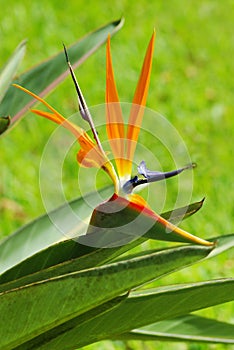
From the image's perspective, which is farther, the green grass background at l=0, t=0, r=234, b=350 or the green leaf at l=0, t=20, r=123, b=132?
the green grass background at l=0, t=0, r=234, b=350

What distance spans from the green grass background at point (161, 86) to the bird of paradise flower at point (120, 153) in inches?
50.3

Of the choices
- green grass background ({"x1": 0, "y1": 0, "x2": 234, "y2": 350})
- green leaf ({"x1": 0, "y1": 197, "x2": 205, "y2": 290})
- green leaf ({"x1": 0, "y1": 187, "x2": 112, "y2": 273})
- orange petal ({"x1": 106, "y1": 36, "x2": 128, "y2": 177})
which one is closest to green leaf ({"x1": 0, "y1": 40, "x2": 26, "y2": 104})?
green leaf ({"x1": 0, "y1": 187, "x2": 112, "y2": 273})

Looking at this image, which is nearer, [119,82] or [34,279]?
[34,279]

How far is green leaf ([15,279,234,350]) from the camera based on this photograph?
41.2 inches

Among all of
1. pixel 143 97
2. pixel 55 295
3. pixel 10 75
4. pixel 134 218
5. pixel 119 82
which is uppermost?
pixel 119 82

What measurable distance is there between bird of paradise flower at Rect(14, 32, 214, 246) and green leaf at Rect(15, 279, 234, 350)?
0.17m

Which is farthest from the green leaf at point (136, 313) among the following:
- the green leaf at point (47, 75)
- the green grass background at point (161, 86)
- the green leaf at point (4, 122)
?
the green grass background at point (161, 86)

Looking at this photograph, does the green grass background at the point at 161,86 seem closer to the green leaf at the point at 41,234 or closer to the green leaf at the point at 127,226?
the green leaf at the point at 41,234

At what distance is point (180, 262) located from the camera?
84 cm

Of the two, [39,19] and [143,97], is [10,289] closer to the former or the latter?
[143,97]

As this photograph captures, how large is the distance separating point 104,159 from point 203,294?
276mm

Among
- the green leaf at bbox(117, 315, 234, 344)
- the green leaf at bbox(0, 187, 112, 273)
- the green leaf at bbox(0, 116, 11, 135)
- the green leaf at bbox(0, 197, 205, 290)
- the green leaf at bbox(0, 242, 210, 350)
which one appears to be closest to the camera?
the green leaf at bbox(0, 242, 210, 350)

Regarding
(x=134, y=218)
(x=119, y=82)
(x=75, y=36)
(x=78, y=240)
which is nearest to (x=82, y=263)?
(x=78, y=240)

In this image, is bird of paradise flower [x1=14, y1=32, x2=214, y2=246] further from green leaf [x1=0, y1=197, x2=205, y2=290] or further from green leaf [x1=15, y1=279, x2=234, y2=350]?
green leaf [x1=15, y1=279, x2=234, y2=350]
